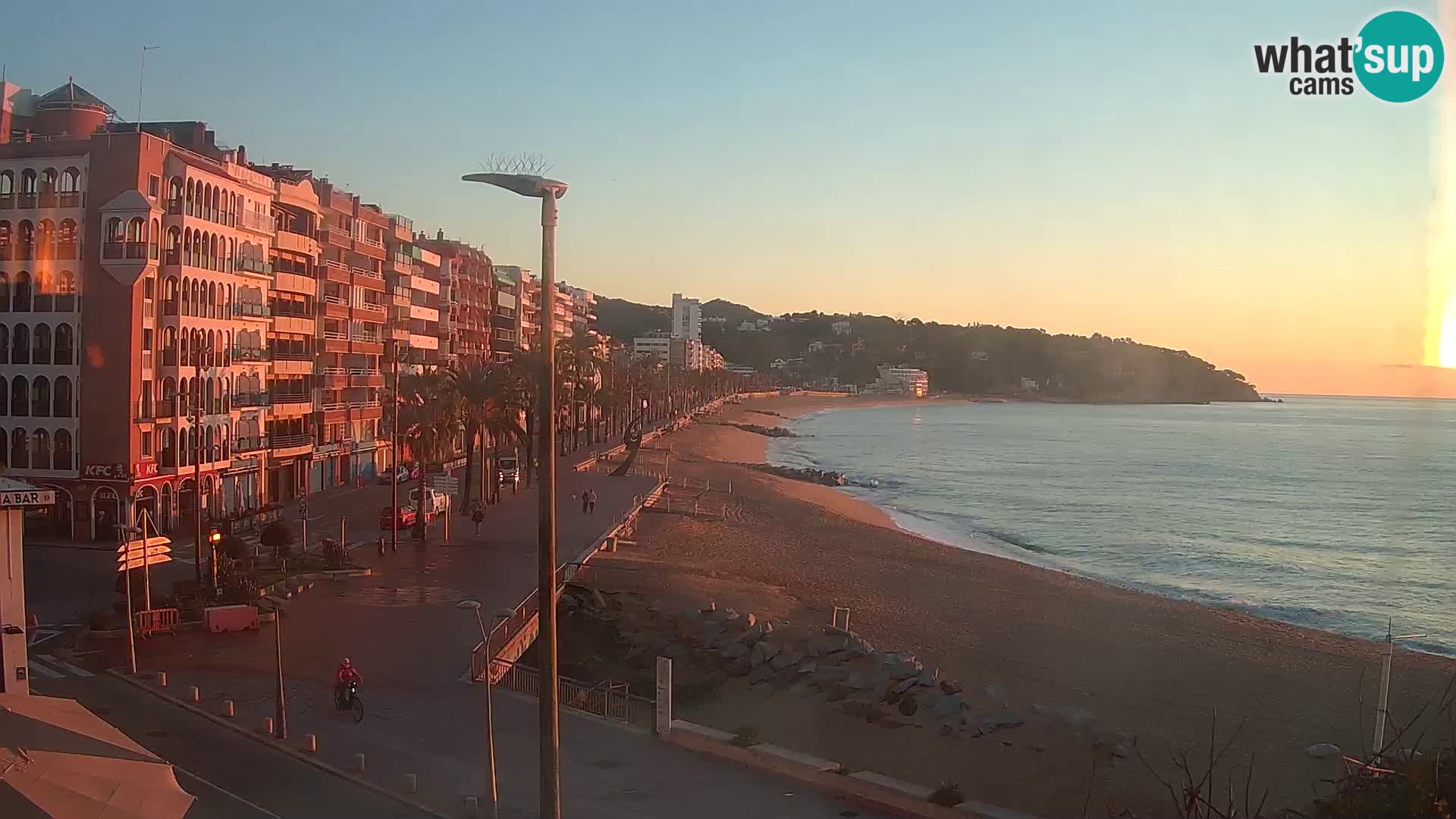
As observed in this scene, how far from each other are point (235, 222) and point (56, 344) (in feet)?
30.1

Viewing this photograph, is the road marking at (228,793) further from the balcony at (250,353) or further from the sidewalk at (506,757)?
the balcony at (250,353)

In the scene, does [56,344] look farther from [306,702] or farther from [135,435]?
[306,702]

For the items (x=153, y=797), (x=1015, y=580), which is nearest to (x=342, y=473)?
(x=1015, y=580)

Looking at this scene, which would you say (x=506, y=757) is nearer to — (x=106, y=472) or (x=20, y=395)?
(x=106, y=472)

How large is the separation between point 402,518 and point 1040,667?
2166 centimetres

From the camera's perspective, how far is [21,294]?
3591cm

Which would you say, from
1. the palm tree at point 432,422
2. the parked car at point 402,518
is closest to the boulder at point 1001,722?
the parked car at point 402,518

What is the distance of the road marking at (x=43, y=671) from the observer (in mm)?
19266

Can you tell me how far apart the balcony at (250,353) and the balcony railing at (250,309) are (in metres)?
1.33

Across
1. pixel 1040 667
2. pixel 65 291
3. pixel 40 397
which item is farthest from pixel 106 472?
pixel 1040 667

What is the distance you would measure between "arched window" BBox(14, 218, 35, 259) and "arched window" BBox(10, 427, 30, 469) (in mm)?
5593

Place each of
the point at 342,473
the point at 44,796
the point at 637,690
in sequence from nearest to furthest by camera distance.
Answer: the point at 44,796 → the point at 637,690 → the point at 342,473

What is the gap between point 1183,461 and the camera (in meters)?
96.9

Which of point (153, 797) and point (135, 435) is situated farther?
point (135, 435)
